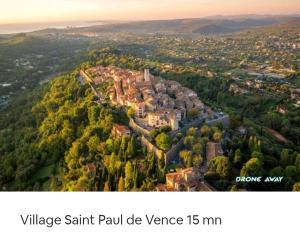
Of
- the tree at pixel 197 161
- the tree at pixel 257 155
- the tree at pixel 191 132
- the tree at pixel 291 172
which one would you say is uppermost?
the tree at pixel 191 132

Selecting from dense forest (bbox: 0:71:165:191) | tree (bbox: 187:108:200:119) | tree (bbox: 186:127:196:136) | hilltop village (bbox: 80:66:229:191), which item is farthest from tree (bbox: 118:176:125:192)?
tree (bbox: 187:108:200:119)

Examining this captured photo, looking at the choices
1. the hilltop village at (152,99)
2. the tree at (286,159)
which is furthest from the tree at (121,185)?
the tree at (286,159)

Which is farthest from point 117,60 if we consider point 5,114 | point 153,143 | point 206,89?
point 153,143

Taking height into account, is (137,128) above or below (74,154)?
above

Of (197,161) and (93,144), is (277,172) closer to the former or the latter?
(197,161)

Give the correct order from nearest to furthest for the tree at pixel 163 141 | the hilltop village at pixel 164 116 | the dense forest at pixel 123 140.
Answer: the hilltop village at pixel 164 116 < the dense forest at pixel 123 140 < the tree at pixel 163 141

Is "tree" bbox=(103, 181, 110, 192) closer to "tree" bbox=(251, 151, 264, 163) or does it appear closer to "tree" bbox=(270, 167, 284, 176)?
"tree" bbox=(270, 167, 284, 176)

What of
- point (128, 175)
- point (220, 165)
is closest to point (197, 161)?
point (220, 165)

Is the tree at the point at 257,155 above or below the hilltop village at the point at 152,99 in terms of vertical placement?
below

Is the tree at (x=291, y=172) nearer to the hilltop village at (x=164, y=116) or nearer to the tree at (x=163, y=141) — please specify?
the hilltop village at (x=164, y=116)
